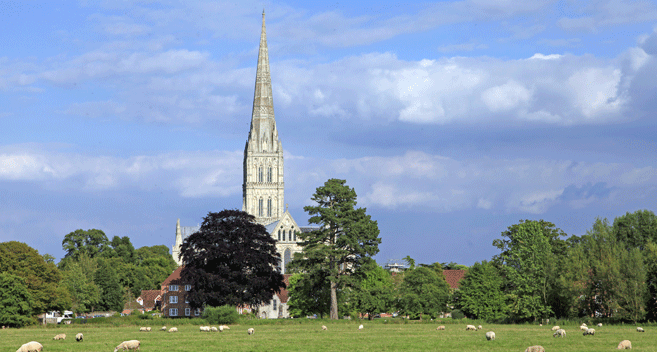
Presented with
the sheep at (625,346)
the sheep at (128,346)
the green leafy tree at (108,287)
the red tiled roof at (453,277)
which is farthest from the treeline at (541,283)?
the green leafy tree at (108,287)

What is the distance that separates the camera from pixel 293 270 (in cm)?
7300

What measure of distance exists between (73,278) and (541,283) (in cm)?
7253

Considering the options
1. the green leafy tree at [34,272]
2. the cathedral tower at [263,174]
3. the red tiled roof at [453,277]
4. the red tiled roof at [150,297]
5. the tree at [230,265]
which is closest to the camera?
the green leafy tree at [34,272]

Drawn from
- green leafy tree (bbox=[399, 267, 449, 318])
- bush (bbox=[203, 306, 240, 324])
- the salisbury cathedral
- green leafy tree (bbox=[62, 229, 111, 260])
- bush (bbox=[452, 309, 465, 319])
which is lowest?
bush (bbox=[452, 309, 465, 319])

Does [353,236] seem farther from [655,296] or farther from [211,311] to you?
[655,296]

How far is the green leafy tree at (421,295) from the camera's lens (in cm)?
7988

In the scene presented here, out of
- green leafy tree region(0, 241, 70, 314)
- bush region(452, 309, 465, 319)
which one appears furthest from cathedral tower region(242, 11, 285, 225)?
bush region(452, 309, 465, 319)

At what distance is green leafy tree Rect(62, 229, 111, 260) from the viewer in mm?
167375

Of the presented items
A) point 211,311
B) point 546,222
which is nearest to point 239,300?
point 211,311

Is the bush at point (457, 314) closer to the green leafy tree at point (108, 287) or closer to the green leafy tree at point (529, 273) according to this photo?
the green leafy tree at point (529, 273)

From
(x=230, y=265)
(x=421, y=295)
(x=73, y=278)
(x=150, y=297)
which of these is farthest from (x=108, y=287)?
(x=421, y=295)

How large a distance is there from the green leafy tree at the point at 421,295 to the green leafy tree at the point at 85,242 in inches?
4126

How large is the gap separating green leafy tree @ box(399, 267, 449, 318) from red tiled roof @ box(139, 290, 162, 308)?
90054mm

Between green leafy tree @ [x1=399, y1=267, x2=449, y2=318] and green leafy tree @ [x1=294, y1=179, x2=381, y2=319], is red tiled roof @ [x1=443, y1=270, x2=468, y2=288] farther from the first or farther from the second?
green leafy tree @ [x1=294, y1=179, x2=381, y2=319]
